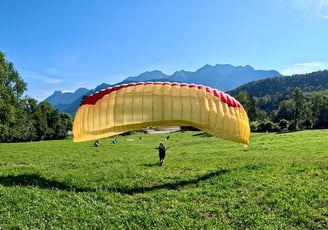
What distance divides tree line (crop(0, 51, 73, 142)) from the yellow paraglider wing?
133ft

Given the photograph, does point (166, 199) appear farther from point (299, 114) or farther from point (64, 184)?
point (299, 114)

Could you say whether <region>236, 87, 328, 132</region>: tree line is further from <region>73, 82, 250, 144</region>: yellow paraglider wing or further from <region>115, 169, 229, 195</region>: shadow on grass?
<region>115, 169, 229, 195</region>: shadow on grass

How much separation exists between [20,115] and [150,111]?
5410cm

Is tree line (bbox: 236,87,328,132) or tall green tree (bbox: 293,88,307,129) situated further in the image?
tall green tree (bbox: 293,88,307,129)

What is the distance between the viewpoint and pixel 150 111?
15.1 meters

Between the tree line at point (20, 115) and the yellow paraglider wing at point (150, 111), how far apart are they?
4049 centimetres

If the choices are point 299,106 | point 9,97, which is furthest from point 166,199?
point 299,106

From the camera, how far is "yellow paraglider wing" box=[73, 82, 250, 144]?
595 inches

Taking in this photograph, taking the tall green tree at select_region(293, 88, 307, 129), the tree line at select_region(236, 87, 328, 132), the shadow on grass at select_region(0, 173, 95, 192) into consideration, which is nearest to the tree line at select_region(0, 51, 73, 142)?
the shadow on grass at select_region(0, 173, 95, 192)

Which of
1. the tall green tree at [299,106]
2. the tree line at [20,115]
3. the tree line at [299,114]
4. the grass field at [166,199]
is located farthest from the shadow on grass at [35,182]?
the tall green tree at [299,106]

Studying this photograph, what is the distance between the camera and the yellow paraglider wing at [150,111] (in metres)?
15.1

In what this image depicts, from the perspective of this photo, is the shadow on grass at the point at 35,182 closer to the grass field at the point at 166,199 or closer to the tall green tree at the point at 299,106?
the grass field at the point at 166,199

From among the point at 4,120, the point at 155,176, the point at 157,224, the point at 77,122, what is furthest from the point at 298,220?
the point at 4,120

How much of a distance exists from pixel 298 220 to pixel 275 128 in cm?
7798
